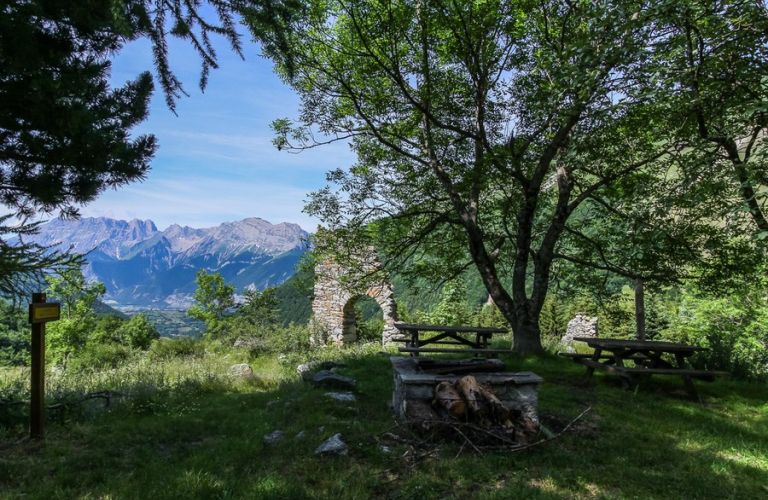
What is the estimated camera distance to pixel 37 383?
448cm

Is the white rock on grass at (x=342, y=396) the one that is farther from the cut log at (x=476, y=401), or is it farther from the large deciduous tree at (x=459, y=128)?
the large deciduous tree at (x=459, y=128)

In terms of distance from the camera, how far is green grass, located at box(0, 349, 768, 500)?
3176 mm

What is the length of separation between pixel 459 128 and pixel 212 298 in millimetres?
28650

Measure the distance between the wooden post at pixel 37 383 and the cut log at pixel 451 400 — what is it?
407cm

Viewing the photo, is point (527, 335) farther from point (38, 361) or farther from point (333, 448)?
point (38, 361)

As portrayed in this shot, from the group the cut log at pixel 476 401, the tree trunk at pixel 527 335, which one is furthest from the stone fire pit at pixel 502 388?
the tree trunk at pixel 527 335

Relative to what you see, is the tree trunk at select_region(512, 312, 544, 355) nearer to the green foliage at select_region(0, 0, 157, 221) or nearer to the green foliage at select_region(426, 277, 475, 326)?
the green foliage at select_region(0, 0, 157, 221)

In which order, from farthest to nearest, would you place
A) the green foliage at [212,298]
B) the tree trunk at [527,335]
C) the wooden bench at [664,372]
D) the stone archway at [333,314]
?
the green foliage at [212,298]
the stone archway at [333,314]
the tree trunk at [527,335]
the wooden bench at [664,372]

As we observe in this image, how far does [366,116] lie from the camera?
1014 cm

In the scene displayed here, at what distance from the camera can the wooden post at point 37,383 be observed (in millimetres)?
4379

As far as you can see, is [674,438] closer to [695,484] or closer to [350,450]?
[695,484]

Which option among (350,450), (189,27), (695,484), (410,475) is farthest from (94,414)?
(695,484)

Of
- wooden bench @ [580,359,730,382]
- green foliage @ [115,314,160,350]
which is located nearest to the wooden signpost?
wooden bench @ [580,359,730,382]

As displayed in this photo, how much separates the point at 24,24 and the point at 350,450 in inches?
171
